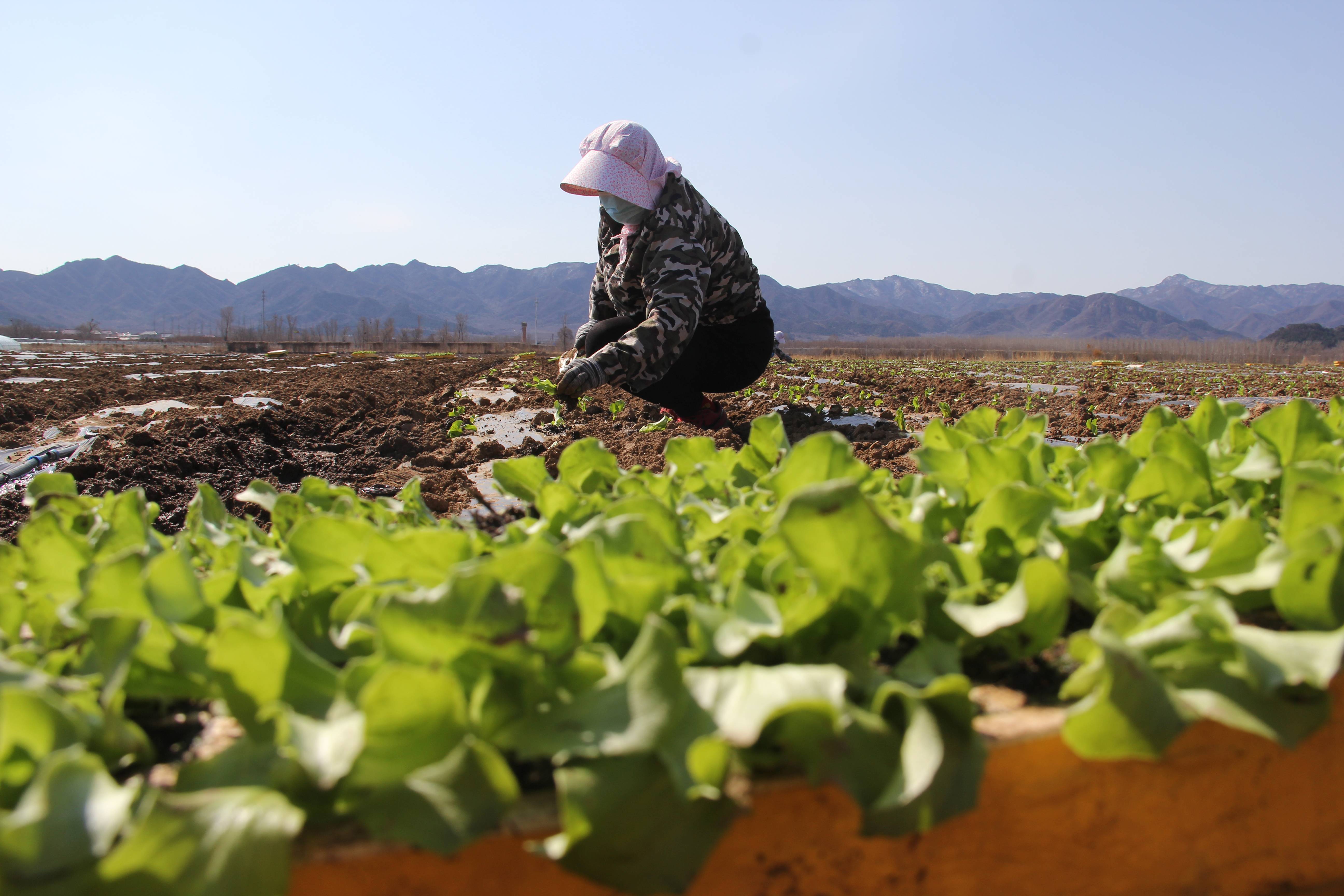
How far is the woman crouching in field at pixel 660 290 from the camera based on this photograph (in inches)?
149

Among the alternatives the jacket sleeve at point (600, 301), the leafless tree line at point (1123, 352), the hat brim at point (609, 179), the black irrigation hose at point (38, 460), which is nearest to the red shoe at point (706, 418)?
the jacket sleeve at point (600, 301)

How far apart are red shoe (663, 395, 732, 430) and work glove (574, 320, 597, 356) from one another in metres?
0.66

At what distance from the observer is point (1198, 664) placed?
80 centimetres

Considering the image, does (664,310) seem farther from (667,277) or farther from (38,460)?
(38,460)

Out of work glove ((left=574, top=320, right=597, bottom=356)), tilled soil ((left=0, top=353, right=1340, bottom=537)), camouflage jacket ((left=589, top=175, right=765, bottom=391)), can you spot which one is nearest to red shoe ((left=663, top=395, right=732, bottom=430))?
tilled soil ((left=0, top=353, right=1340, bottom=537))

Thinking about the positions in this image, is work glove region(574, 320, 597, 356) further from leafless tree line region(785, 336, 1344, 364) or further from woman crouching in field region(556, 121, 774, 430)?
leafless tree line region(785, 336, 1344, 364)

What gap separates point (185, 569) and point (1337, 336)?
396 ft

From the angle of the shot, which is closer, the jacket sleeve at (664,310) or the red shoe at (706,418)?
the jacket sleeve at (664,310)

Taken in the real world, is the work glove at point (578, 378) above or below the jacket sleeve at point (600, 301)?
below

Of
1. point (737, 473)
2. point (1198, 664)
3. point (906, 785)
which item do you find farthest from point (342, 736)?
point (737, 473)

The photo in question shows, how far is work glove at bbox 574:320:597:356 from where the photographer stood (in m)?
4.82

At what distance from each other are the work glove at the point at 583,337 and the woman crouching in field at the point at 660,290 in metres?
0.01

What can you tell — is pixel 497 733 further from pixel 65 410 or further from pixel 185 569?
pixel 65 410

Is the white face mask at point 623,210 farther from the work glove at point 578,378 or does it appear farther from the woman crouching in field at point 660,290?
the work glove at point 578,378
